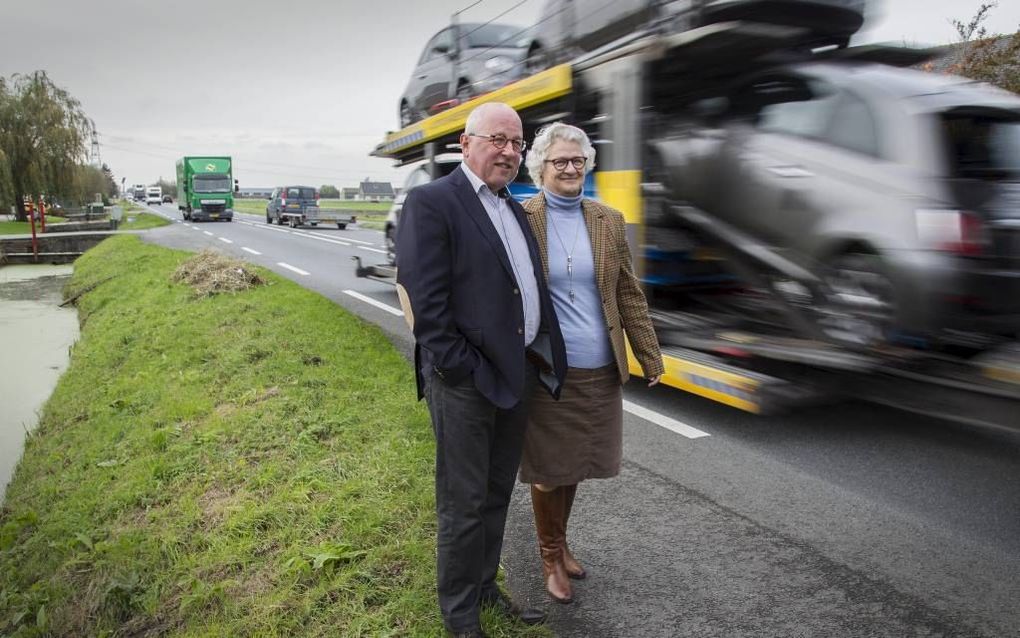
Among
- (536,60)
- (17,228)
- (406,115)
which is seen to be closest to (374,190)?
(17,228)

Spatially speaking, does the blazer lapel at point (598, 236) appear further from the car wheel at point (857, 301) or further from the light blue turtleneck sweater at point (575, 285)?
the car wheel at point (857, 301)

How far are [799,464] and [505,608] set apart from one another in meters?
2.36

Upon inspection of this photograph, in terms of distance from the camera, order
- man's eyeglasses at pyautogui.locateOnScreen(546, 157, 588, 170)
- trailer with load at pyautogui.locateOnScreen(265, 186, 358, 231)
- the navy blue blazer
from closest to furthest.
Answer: the navy blue blazer, man's eyeglasses at pyautogui.locateOnScreen(546, 157, 588, 170), trailer with load at pyautogui.locateOnScreen(265, 186, 358, 231)

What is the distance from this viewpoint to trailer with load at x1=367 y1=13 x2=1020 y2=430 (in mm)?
3777

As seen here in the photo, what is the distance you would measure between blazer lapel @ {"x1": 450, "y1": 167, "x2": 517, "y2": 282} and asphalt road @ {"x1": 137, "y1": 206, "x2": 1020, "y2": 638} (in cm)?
142

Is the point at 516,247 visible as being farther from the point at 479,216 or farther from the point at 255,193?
the point at 255,193

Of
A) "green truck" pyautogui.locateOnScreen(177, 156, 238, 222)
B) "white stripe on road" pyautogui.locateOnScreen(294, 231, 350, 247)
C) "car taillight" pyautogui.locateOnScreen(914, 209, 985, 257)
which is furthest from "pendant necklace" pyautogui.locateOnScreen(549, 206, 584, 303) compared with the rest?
"green truck" pyautogui.locateOnScreen(177, 156, 238, 222)

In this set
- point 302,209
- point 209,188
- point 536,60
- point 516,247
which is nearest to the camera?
point 516,247

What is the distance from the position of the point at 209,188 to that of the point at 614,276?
36.8 meters

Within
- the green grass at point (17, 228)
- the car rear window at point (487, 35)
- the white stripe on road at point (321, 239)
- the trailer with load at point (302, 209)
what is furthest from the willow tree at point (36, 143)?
the car rear window at point (487, 35)

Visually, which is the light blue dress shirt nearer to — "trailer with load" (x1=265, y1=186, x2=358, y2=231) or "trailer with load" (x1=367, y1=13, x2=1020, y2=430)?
"trailer with load" (x1=367, y1=13, x2=1020, y2=430)

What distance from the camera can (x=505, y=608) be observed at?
2881 mm

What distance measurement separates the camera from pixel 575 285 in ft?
9.29

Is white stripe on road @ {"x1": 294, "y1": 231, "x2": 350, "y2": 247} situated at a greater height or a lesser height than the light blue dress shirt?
lesser
